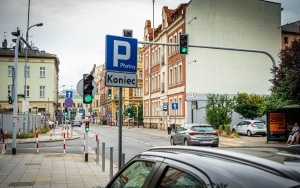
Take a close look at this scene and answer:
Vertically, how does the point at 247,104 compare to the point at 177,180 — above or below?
above

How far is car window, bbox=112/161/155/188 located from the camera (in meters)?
2.95

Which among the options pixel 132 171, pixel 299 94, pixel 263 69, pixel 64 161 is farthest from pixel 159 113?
pixel 132 171

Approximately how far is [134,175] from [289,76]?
71.4 ft

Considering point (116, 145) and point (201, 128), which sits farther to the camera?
point (116, 145)

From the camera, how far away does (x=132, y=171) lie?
3.30m

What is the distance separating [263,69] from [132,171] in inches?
1818

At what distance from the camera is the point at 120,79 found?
7.85 m

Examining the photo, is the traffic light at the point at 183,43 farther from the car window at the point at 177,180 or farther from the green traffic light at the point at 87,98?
the car window at the point at 177,180

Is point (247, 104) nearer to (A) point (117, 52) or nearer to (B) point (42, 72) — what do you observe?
(A) point (117, 52)

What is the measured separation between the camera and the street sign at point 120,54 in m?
7.78

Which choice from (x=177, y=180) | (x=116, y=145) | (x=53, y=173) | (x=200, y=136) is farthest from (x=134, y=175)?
(x=116, y=145)

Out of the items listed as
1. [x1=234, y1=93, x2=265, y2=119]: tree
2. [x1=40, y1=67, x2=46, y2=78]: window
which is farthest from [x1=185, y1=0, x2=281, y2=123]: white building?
[x1=40, y1=67, x2=46, y2=78]: window

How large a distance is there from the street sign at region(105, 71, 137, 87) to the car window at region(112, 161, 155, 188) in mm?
4241

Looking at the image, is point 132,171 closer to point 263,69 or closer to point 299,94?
point 299,94
